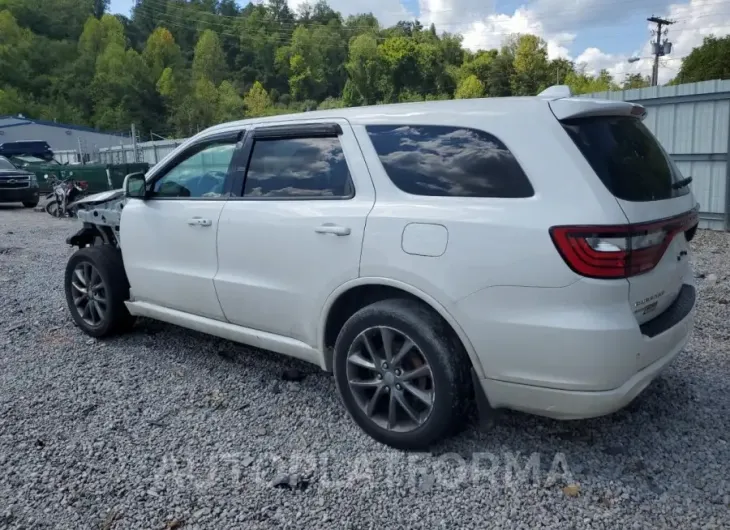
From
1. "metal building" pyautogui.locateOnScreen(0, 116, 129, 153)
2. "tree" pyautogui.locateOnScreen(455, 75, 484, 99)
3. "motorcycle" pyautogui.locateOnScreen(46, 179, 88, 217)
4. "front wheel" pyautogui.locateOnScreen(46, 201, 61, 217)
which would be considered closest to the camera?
"motorcycle" pyautogui.locateOnScreen(46, 179, 88, 217)

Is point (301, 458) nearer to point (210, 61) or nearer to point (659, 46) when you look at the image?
point (659, 46)

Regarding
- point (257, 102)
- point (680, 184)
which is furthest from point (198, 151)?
point (257, 102)

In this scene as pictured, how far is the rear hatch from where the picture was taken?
2735 mm

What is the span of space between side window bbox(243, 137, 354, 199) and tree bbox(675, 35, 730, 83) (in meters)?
55.2

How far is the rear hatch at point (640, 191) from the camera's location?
2.73m

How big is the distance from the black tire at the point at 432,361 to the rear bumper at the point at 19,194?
17.8 metres

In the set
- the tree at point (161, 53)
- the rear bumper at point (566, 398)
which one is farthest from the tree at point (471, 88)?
the rear bumper at point (566, 398)

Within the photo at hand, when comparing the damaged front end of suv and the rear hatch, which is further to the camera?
the damaged front end of suv

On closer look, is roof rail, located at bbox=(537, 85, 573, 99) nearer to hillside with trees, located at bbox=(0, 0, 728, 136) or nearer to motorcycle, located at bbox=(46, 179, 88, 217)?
motorcycle, located at bbox=(46, 179, 88, 217)

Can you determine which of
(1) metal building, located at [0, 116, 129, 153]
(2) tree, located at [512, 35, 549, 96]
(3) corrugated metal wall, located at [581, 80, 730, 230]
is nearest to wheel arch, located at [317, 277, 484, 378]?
(3) corrugated metal wall, located at [581, 80, 730, 230]

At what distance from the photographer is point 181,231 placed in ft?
14.1

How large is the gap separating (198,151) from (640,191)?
2977 mm

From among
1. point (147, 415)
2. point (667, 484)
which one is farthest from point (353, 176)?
point (667, 484)

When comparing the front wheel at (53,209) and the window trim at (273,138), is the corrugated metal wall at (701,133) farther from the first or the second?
the front wheel at (53,209)
